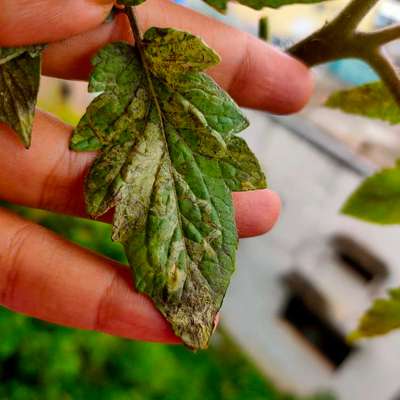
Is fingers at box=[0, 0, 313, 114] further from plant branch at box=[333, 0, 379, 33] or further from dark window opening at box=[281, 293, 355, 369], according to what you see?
dark window opening at box=[281, 293, 355, 369]

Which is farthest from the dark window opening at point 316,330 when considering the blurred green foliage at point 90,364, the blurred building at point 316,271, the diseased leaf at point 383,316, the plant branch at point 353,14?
the plant branch at point 353,14

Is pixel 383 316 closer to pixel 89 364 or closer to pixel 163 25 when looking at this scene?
pixel 163 25

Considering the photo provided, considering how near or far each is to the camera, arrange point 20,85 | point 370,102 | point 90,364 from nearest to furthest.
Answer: point 20,85 < point 370,102 < point 90,364

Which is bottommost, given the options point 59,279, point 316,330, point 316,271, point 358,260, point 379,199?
point 316,330

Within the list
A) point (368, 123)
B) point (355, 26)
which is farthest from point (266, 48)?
point (368, 123)

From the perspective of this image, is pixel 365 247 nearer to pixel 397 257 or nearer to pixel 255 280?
pixel 397 257

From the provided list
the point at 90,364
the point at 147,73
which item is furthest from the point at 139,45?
the point at 90,364
